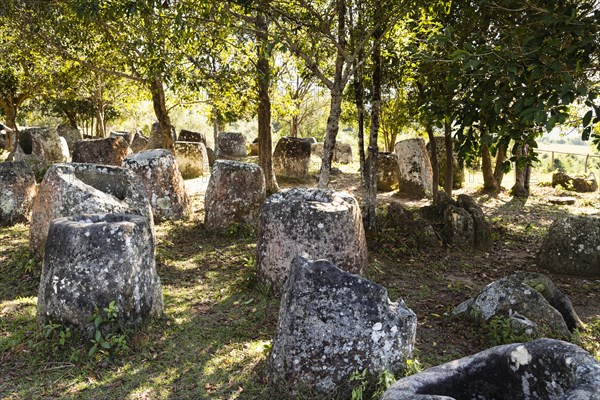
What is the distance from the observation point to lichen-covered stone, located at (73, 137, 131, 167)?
15125 millimetres

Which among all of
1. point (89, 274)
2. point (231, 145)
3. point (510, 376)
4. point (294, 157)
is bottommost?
point (510, 376)

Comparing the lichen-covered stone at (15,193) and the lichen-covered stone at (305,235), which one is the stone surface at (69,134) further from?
the lichen-covered stone at (305,235)

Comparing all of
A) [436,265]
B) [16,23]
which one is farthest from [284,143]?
[436,265]

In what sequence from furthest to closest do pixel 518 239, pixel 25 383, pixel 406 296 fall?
pixel 518 239
pixel 406 296
pixel 25 383

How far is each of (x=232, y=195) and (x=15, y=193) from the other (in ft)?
15.0

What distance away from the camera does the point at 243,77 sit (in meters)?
11.4

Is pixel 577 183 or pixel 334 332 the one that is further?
pixel 577 183

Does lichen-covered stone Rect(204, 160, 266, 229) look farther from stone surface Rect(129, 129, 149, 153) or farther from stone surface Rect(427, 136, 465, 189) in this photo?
stone surface Rect(129, 129, 149, 153)

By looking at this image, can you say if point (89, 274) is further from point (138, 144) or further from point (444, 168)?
point (138, 144)

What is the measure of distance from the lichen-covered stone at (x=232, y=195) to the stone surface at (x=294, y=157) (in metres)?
7.53

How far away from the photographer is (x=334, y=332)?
4.56 meters

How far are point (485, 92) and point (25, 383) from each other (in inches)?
225

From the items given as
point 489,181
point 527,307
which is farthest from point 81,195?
point 489,181

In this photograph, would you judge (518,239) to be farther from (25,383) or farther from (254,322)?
(25,383)
